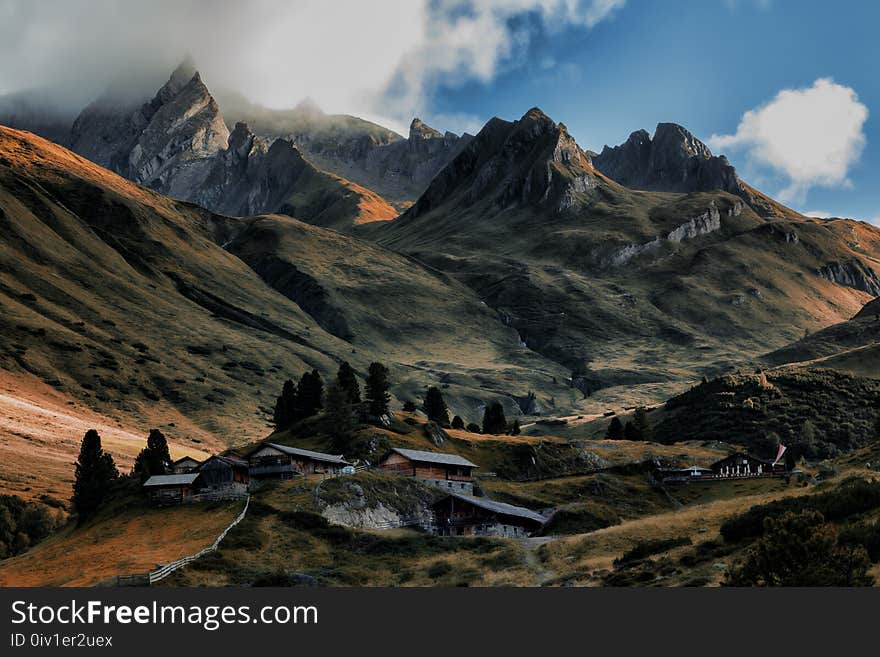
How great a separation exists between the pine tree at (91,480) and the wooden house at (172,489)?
6721 millimetres

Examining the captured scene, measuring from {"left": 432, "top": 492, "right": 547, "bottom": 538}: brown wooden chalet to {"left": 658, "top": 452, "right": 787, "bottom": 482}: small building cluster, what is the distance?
108 feet

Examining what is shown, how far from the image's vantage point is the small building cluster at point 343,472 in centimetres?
8756

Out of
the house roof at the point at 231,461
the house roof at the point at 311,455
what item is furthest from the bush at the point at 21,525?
the house roof at the point at 311,455

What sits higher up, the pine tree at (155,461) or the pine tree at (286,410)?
the pine tree at (286,410)

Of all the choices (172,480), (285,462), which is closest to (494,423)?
(285,462)

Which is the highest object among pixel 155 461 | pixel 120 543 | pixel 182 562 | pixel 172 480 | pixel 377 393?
pixel 377 393

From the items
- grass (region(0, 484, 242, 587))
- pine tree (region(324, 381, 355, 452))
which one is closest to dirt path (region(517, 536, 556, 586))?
grass (region(0, 484, 242, 587))

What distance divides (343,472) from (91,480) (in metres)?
26.7

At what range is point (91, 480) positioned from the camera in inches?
3816

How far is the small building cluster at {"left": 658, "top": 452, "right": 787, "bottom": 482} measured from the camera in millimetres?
115000

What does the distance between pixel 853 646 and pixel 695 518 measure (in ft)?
128

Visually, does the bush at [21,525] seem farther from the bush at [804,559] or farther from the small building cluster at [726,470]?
the bush at [804,559]

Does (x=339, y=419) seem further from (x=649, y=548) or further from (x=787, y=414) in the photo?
(x=787, y=414)

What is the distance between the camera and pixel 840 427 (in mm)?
172250
